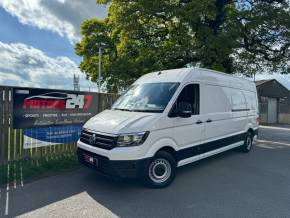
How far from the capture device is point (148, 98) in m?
5.09

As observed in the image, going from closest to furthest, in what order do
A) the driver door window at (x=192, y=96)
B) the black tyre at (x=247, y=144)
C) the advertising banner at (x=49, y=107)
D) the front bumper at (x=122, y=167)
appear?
the front bumper at (x=122, y=167) < the driver door window at (x=192, y=96) < the advertising banner at (x=49, y=107) < the black tyre at (x=247, y=144)

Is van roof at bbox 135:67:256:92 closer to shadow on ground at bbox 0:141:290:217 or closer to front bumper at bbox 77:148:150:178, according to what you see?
front bumper at bbox 77:148:150:178

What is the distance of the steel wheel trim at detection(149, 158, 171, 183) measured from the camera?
452 centimetres

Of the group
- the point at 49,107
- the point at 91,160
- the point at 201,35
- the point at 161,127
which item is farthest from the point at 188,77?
the point at 201,35

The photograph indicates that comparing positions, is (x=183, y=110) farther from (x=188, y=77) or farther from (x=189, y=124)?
(x=188, y=77)

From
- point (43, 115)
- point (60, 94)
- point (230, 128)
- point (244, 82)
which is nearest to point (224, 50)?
point (244, 82)

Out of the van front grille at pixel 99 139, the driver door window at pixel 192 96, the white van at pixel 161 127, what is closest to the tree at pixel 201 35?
the white van at pixel 161 127

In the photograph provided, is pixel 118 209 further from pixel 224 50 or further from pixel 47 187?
pixel 224 50

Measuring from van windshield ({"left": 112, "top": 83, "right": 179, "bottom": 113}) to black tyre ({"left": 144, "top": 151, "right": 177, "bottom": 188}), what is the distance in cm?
96

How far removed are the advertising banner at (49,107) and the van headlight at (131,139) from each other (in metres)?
3.21

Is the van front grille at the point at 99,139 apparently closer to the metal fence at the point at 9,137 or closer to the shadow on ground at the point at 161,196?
the shadow on ground at the point at 161,196

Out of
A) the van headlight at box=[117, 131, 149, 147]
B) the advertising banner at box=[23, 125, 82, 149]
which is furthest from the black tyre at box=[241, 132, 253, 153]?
the advertising banner at box=[23, 125, 82, 149]

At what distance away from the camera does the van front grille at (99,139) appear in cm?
415

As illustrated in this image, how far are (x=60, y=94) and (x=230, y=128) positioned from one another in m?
5.18
